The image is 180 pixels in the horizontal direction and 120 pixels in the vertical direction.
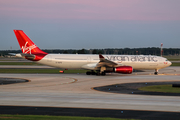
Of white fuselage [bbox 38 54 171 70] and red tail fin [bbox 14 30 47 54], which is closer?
red tail fin [bbox 14 30 47 54]

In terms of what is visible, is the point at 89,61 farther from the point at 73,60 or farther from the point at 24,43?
the point at 24,43

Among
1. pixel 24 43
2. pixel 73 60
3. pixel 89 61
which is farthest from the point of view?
pixel 89 61

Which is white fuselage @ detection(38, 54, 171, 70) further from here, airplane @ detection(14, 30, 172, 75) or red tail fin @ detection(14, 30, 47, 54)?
red tail fin @ detection(14, 30, 47, 54)

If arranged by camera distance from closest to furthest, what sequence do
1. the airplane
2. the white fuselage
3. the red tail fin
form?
the airplane, the red tail fin, the white fuselage

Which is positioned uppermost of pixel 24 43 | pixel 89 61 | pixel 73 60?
pixel 24 43

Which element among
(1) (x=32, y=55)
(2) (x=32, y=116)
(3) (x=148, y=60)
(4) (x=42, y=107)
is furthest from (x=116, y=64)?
(2) (x=32, y=116)

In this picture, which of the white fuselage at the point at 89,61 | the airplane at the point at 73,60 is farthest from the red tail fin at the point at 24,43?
the white fuselage at the point at 89,61

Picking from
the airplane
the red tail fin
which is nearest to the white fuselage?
the airplane

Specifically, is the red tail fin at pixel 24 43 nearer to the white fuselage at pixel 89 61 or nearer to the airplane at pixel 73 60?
the airplane at pixel 73 60

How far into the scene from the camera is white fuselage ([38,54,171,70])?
47106mm

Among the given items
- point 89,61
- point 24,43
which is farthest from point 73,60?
point 24,43

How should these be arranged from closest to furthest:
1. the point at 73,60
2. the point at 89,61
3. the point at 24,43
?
the point at 24,43 → the point at 73,60 → the point at 89,61

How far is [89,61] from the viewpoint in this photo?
4828 centimetres

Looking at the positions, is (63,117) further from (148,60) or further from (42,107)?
(148,60)
